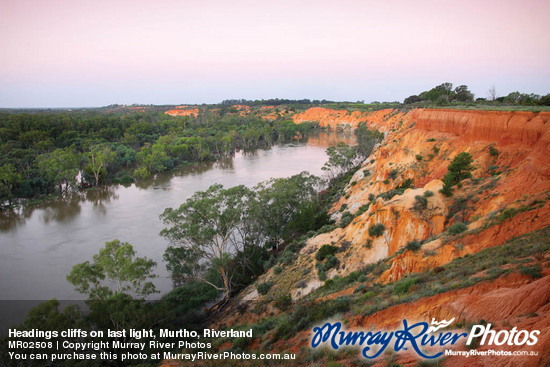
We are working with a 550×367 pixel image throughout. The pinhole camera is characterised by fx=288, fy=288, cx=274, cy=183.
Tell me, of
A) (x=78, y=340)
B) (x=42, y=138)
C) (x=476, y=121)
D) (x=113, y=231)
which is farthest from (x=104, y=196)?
(x=476, y=121)

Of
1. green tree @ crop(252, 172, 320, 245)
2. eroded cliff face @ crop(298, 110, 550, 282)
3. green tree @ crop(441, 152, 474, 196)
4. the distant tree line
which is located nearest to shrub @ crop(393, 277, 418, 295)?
eroded cliff face @ crop(298, 110, 550, 282)

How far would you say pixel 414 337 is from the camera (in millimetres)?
6914

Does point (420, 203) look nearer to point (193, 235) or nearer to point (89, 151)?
point (193, 235)

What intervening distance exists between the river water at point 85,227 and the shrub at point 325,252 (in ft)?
35.6

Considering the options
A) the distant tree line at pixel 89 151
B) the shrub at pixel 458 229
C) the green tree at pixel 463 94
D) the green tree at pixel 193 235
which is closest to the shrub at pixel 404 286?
the shrub at pixel 458 229

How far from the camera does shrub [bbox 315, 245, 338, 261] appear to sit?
665 inches

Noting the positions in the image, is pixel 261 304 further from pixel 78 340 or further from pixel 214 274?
pixel 78 340

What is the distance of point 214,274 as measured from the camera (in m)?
19.4

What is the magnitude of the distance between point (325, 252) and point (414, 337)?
10.1 m

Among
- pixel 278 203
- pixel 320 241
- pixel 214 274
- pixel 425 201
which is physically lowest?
pixel 214 274

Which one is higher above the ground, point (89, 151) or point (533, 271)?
point (89, 151)

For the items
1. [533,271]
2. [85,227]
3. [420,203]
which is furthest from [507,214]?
[85,227]

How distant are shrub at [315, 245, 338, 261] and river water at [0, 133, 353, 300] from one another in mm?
10840

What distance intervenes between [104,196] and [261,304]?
113 ft
